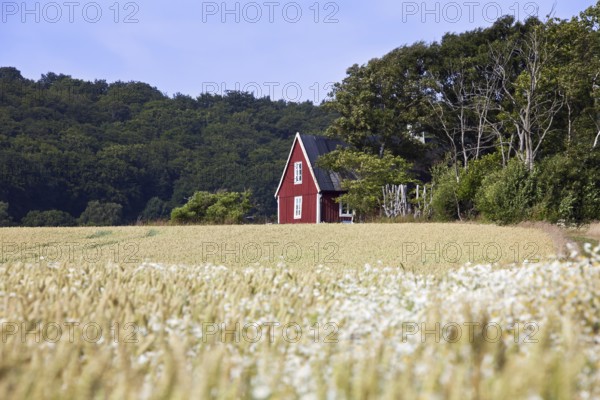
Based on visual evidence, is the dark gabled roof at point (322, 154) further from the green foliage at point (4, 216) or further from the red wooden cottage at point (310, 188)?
the green foliage at point (4, 216)

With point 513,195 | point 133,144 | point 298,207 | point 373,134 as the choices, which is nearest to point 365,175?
point 373,134

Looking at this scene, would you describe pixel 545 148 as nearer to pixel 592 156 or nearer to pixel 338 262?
pixel 592 156

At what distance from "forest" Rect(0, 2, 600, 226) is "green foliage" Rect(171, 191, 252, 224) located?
3.90 meters

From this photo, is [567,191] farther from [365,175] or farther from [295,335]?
[295,335]

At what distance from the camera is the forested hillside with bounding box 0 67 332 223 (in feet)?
203

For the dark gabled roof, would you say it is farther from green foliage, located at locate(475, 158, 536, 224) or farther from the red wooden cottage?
green foliage, located at locate(475, 158, 536, 224)

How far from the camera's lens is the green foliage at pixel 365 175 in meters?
36.4

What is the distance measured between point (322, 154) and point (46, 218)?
27999 millimetres

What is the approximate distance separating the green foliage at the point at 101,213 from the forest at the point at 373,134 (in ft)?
0.45

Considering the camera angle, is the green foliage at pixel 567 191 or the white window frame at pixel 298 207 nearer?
the green foliage at pixel 567 191

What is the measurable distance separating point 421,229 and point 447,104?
20.3 m

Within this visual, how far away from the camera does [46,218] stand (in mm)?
55812

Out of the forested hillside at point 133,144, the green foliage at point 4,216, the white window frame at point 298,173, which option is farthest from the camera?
the forested hillside at point 133,144

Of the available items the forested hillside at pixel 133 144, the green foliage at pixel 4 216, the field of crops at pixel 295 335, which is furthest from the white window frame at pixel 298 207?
the field of crops at pixel 295 335
